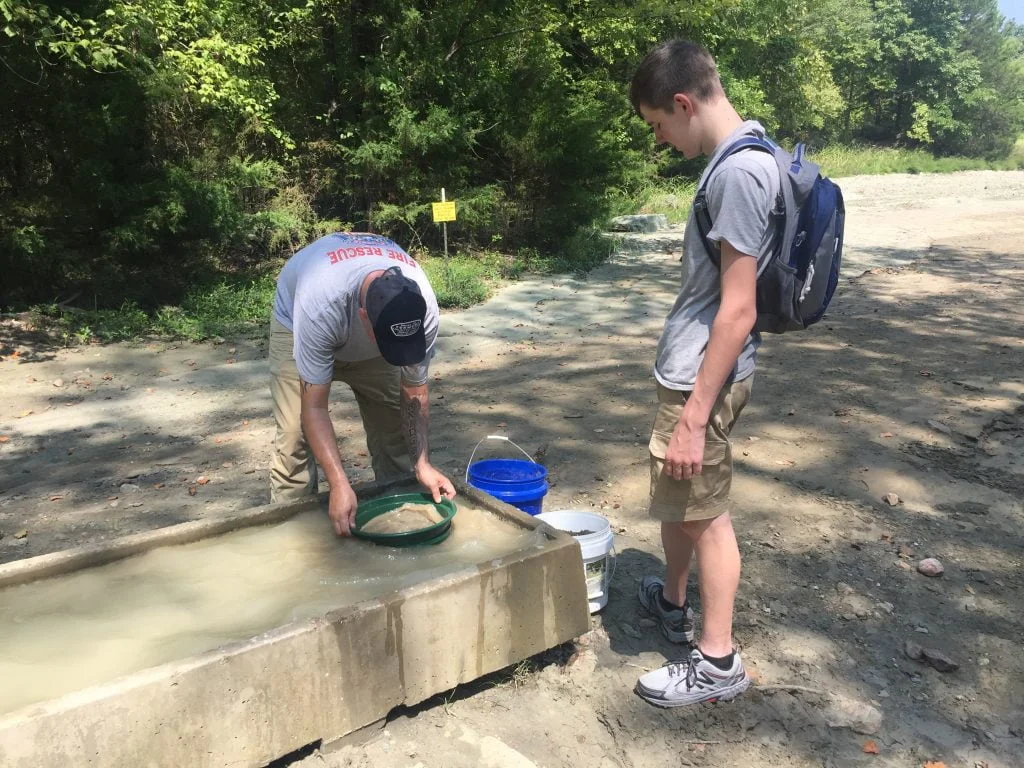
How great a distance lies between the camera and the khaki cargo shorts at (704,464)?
102 inches

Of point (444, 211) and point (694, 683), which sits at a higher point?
point (444, 211)

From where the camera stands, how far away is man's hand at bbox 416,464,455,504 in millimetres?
3383

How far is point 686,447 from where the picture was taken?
98.5 inches

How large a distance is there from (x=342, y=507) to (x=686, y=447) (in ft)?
4.40

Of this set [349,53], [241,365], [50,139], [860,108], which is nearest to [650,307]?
[241,365]

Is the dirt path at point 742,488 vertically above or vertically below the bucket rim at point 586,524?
below

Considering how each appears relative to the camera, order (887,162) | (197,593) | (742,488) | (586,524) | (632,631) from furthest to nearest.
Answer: (887,162), (742,488), (586,524), (632,631), (197,593)

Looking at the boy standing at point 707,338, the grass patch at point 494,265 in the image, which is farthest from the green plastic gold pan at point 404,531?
the grass patch at point 494,265

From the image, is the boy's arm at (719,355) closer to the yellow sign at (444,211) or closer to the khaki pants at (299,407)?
the khaki pants at (299,407)

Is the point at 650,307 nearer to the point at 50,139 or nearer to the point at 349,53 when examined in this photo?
the point at 349,53

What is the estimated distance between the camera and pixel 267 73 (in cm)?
1271

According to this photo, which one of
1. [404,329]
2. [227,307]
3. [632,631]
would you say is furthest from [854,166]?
[404,329]

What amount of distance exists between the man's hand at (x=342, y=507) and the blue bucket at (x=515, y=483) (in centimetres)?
60

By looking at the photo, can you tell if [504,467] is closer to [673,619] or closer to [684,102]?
[673,619]
